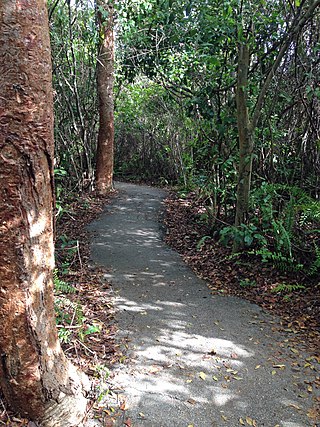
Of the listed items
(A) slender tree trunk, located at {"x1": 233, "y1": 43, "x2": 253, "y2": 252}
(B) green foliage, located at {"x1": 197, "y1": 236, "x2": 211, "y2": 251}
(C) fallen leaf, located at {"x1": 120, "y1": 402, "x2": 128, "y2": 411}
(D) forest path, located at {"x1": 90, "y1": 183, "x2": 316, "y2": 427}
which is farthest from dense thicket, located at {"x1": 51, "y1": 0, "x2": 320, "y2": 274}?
(C) fallen leaf, located at {"x1": 120, "y1": 402, "x2": 128, "y2": 411}

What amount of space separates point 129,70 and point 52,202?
8819 mm

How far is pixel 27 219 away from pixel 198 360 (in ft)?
7.41

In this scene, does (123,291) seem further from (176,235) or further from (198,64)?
(198,64)

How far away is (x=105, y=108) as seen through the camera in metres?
10.7

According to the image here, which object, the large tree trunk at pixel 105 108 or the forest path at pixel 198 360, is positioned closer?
the forest path at pixel 198 360

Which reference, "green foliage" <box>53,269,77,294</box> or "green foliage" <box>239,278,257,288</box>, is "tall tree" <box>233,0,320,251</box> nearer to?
"green foliage" <box>239,278,257,288</box>

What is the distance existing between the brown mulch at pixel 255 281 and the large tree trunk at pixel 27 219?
272 centimetres

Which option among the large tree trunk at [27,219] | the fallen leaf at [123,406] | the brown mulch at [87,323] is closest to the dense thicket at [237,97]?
the brown mulch at [87,323]

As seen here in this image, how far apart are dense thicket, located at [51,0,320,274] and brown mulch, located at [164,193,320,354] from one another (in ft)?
0.82

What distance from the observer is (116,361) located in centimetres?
344

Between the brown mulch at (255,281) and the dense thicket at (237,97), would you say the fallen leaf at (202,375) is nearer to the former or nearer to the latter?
the brown mulch at (255,281)

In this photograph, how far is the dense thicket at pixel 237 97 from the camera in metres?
5.50

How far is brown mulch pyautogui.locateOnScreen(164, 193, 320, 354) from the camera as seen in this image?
4288 millimetres

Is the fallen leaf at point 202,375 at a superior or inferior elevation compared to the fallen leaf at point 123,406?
superior
